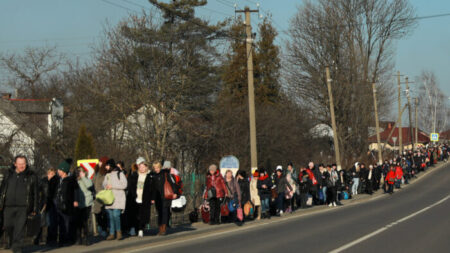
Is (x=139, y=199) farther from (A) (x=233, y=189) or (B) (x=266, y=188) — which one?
(B) (x=266, y=188)

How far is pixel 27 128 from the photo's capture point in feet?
96.5

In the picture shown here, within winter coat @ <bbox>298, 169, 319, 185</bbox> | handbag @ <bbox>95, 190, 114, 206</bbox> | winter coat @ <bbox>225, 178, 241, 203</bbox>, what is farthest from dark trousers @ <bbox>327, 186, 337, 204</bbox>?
handbag @ <bbox>95, 190, 114, 206</bbox>

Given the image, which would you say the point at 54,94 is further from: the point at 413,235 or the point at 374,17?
the point at 413,235

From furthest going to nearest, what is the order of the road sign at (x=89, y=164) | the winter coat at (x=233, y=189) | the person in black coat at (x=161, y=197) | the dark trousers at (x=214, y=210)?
1. the winter coat at (x=233, y=189)
2. the dark trousers at (x=214, y=210)
3. the road sign at (x=89, y=164)
4. the person in black coat at (x=161, y=197)

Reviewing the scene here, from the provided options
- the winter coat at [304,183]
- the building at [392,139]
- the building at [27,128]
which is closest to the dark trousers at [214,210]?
the building at [27,128]

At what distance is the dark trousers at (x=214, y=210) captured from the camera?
19.7 meters

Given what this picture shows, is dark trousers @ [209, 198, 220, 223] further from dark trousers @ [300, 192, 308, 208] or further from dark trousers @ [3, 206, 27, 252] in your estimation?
dark trousers @ [300, 192, 308, 208]

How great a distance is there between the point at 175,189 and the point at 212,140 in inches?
904

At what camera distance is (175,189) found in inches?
646

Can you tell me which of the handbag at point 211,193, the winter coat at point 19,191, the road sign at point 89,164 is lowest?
the handbag at point 211,193

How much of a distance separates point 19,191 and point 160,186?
4.48 m

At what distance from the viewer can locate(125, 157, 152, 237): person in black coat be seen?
15.8m

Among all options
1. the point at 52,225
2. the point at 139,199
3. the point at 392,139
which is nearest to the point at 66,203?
the point at 52,225

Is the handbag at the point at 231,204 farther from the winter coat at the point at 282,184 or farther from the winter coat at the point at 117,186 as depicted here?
the winter coat at the point at 117,186
